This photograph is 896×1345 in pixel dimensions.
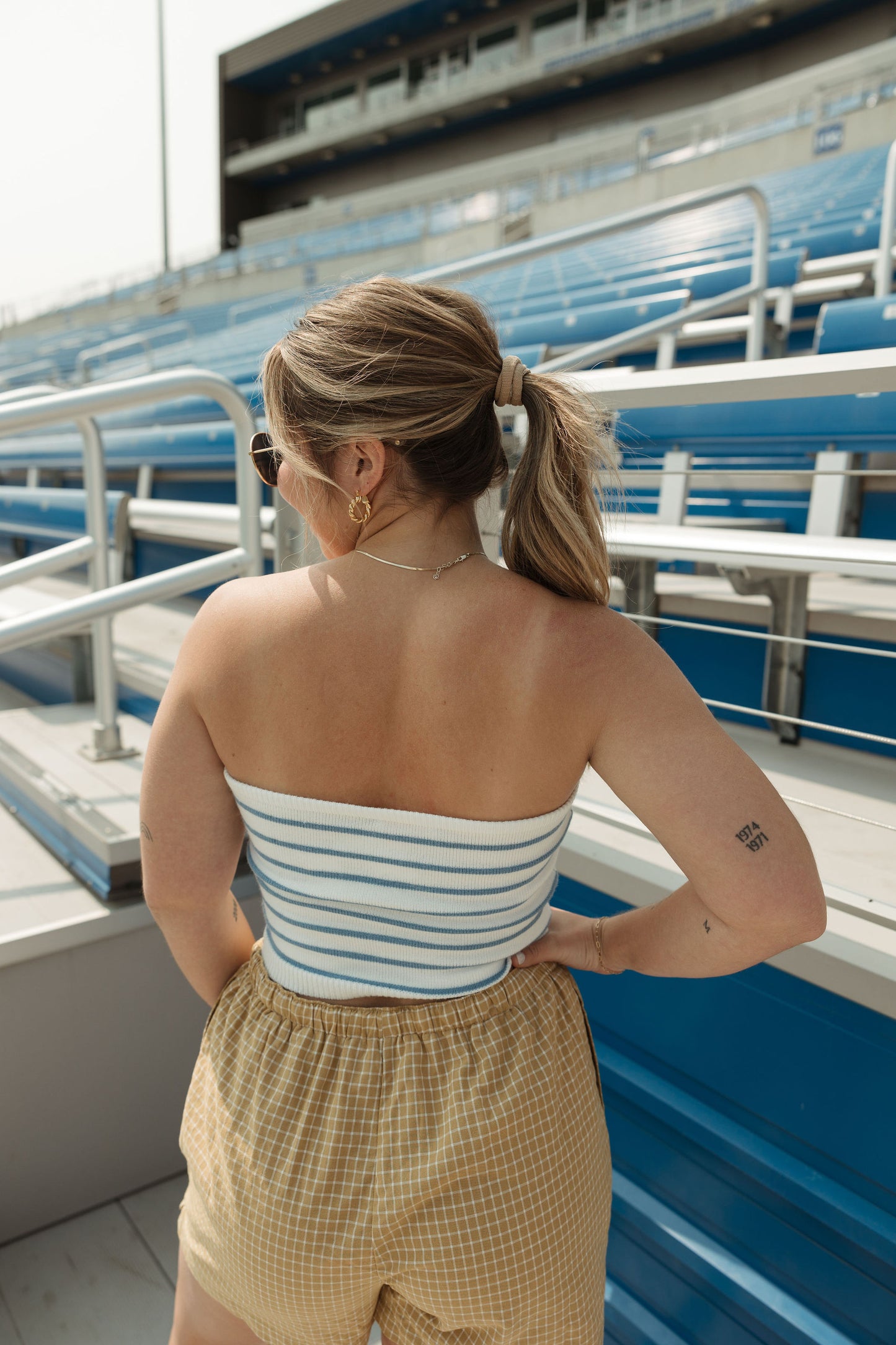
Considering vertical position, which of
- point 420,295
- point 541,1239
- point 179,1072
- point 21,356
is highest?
point 21,356

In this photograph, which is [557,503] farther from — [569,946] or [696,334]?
[696,334]

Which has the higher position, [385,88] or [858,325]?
[385,88]

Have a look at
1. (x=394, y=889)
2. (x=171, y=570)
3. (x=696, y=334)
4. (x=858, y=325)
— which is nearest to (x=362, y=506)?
(x=394, y=889)

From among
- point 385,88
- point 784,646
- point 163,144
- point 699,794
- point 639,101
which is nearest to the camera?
point 699,794

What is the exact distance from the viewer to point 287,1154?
2.18 feet

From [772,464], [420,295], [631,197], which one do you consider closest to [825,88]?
[631,197]

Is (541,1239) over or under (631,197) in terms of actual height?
under

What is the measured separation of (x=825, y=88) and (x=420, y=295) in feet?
31.6

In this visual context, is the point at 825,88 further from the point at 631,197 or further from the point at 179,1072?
the point at 179,1072

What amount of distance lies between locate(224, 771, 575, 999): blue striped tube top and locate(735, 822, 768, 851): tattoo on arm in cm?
14

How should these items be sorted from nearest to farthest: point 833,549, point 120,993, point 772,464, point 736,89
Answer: point 833,549 → point 120,993 → point 772,464 → point 736,89

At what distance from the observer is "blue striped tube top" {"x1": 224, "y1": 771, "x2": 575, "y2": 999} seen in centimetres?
65

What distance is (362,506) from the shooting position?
642mm

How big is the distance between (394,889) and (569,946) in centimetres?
19
